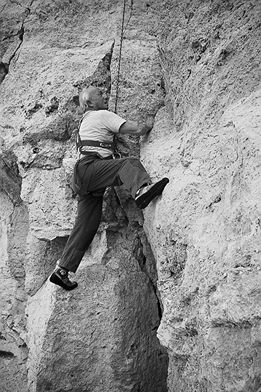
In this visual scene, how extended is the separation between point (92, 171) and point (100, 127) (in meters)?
0.54

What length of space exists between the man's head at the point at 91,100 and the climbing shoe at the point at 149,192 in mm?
1436

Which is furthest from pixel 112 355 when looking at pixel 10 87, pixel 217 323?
pixel 10 87

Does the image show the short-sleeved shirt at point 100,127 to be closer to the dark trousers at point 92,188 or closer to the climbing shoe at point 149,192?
the dark trousers at point 92,188

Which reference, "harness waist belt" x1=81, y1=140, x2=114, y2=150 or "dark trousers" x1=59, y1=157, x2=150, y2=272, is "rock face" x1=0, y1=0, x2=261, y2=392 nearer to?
"dark trousers" x1=59, y1=157, x2=150, y2=272

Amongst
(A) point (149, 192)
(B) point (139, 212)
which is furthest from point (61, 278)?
(A) point (149, 192)

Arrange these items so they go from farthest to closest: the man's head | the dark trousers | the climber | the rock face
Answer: the man's head, the climber, the dark trousers, the rock face

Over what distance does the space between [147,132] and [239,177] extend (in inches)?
78.5

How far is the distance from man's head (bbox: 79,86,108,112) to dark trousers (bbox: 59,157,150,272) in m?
0.77

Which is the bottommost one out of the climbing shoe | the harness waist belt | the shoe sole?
the shoe sole

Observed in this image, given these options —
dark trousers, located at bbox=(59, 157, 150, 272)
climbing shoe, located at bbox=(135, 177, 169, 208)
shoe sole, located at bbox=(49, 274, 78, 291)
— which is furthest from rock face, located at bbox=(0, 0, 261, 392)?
dark trousers, located at bbox=(59, 157, 150, 272)

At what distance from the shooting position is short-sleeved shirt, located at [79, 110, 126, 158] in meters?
5.86

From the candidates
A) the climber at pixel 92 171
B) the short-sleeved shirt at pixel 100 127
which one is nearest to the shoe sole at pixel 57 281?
the climber at pixel 92 171

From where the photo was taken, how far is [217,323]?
4234mm

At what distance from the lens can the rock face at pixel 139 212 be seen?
4.37 metres
